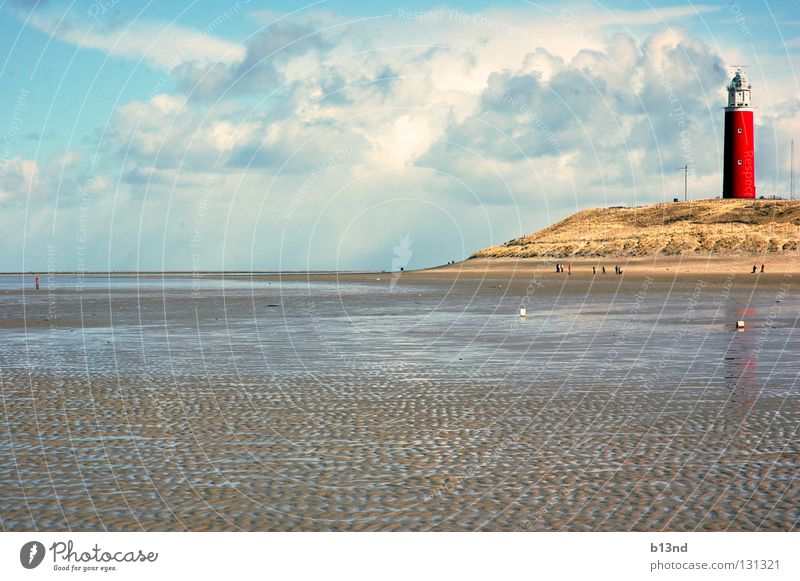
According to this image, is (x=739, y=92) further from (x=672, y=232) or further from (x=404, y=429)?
(x=404, y=429)

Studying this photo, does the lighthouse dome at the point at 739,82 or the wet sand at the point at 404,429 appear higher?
the lighthouse dome at the point at 739,82

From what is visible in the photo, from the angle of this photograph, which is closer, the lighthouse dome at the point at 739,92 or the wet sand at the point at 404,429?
the wet sand at the point at 404,429

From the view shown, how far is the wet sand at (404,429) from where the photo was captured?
33.1ft

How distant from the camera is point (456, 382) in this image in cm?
1977

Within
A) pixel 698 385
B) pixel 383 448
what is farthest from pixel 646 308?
pixel 383 448

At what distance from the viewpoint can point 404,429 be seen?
14578 mm
